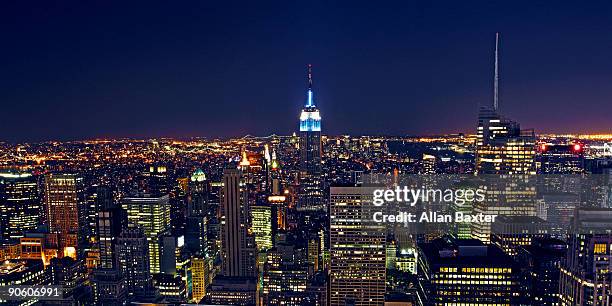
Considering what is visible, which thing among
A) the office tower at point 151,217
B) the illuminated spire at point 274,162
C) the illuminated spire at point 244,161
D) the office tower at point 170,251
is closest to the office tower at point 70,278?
the office tower at point 151,217

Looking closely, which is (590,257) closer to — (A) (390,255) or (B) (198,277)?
(A) (390,255)

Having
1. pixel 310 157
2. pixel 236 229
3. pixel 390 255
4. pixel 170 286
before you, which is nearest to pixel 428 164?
pixel 390 255

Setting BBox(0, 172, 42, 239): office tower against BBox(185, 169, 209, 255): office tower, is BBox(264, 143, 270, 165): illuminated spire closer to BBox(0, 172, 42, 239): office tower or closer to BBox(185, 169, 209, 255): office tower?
BBox(185, 169, 209, 255): office tower

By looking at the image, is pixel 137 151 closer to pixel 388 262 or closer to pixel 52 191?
pixel 52 191

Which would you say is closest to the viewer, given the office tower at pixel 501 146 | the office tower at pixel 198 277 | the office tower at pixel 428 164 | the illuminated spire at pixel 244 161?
the office tower at pixel 428 164

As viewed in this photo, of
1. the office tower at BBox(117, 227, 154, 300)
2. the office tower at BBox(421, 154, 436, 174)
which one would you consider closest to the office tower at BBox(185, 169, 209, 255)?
the office tower at BBox(117, 227, 154, 300)

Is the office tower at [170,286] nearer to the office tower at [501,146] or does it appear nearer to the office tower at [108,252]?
the office tower at [108,252]

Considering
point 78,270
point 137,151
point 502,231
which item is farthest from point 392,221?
point 78,270
